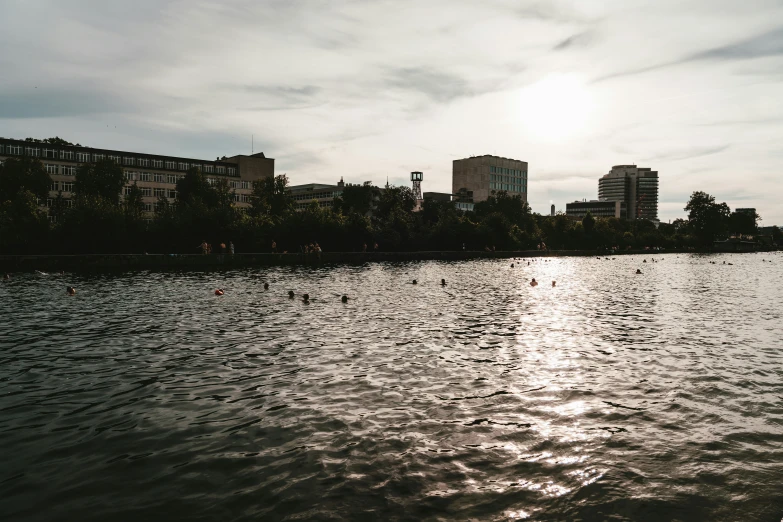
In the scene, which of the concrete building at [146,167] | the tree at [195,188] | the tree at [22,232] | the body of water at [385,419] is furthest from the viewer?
the concrete building at [146,167]

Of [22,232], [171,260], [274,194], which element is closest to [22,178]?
[274,194]

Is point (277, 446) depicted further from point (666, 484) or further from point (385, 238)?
point (385, 238)

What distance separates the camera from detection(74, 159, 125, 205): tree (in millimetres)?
108938

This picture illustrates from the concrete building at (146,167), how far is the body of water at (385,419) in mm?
114941

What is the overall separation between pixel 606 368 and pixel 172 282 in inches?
1427

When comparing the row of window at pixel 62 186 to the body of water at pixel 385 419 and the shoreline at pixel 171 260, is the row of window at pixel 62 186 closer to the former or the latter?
the shoreline at pixel 171 260

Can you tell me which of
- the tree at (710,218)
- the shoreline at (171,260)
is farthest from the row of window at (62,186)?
the tree at (710,218)

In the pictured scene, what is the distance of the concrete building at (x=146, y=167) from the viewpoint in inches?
5054

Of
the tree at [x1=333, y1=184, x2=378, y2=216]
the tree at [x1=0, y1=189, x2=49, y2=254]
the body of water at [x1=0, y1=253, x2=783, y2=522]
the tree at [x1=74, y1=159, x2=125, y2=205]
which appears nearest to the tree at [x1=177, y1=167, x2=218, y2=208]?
the tree at [x1=74, y1=159, x2=125, y2=205]

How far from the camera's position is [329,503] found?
26.2 feet

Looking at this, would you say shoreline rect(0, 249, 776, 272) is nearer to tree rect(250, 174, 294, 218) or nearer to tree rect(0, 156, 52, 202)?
tree rect(250, 174, 294, 218)

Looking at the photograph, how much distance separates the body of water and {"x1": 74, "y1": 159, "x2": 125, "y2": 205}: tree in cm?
9729

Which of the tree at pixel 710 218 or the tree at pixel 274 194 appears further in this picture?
the tree at pixel 710 218

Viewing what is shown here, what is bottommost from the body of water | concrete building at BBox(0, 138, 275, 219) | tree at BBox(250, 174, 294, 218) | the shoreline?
the body of water
